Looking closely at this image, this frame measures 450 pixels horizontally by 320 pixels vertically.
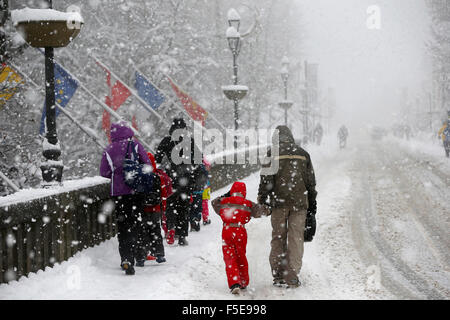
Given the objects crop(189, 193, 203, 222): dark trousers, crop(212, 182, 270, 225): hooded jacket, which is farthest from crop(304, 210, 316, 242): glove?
crop(189, 193, 203, 222): dark trousers

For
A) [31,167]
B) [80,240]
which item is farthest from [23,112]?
[80,240]

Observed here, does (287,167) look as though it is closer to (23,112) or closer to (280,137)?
(280,137)

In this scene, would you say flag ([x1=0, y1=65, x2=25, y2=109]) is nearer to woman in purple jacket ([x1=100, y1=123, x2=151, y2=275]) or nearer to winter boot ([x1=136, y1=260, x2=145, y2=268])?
woman in purple jacket ([x1=100, y1=123, x2=151, y2=275])

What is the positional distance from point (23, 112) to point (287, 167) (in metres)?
10.8

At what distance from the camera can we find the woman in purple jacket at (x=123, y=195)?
23.7 ft

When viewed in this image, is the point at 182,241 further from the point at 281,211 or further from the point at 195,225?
the point at 281,211

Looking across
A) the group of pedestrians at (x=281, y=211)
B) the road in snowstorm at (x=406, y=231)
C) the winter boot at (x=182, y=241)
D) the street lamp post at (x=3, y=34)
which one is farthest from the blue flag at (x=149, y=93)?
the group of pedestrians at (x=281, y=211)

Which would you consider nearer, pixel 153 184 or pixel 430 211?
pixel 153 184

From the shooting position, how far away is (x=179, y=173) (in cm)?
910

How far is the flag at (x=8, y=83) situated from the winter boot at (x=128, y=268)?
210 inches

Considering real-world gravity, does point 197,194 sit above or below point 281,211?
below

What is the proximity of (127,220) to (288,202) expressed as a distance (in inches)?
83.0

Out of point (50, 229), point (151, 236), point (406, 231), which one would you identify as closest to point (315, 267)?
point (151, 236)

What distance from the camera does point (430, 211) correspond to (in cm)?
1296
